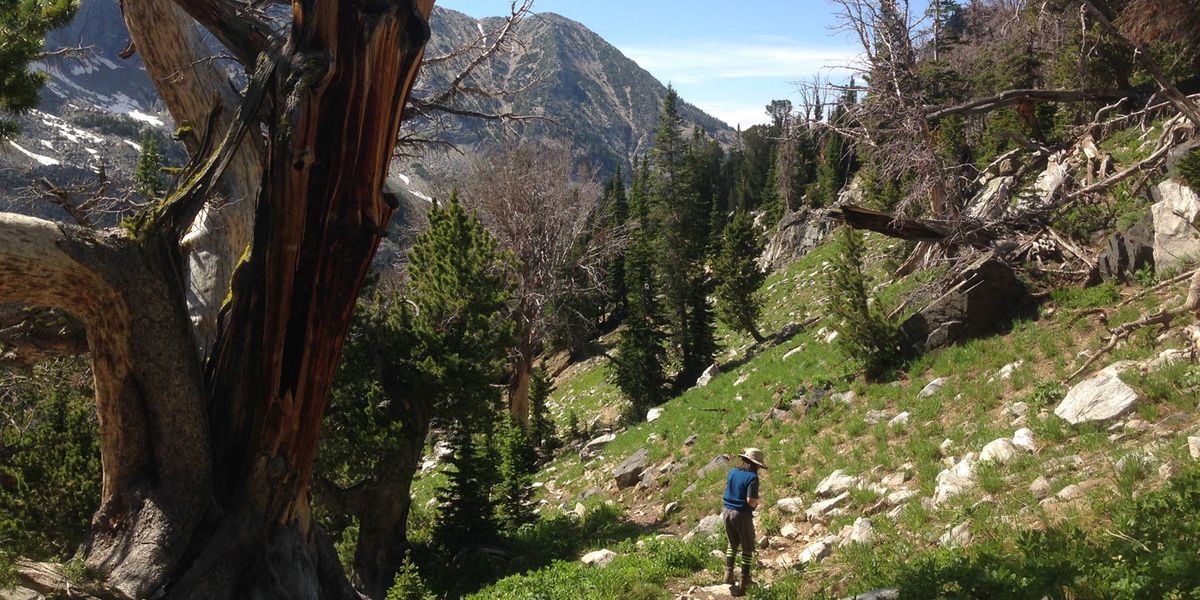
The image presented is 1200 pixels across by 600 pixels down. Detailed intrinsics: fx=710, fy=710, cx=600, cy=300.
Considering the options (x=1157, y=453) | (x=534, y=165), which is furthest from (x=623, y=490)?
(x=534, y=165)

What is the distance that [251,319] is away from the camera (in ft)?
16.7

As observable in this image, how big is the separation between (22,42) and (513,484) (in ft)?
35.7

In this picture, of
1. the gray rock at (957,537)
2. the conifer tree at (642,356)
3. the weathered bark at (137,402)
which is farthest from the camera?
the conifer tree at (642,356)

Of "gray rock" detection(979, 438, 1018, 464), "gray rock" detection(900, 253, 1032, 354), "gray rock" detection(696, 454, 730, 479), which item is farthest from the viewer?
"gray rock" detection(696, 454, 730, 479)

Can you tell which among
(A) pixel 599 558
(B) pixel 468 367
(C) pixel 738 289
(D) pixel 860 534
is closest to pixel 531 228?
(C) pixel 738 289

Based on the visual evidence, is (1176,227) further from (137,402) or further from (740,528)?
(137,402)

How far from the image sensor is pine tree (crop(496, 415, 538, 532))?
14.2m

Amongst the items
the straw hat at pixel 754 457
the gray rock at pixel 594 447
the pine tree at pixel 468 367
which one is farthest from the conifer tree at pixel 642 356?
the straw hat at pixel 754 457

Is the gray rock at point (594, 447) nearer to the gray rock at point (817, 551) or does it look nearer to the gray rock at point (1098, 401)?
the gray rock at point (817, 551)

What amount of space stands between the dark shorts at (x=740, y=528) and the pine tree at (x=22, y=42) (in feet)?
25.7

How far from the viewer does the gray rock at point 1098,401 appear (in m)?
7.57

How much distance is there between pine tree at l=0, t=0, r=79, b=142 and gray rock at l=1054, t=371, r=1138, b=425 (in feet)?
35.8

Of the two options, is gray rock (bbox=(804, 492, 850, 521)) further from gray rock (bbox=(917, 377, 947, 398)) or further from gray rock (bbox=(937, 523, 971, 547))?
gray rock (bbox=(917, 377, 947, 398))

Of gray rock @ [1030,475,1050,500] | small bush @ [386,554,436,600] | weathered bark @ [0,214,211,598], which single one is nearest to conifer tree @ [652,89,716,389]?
small bush @ [386,554,436,600]
